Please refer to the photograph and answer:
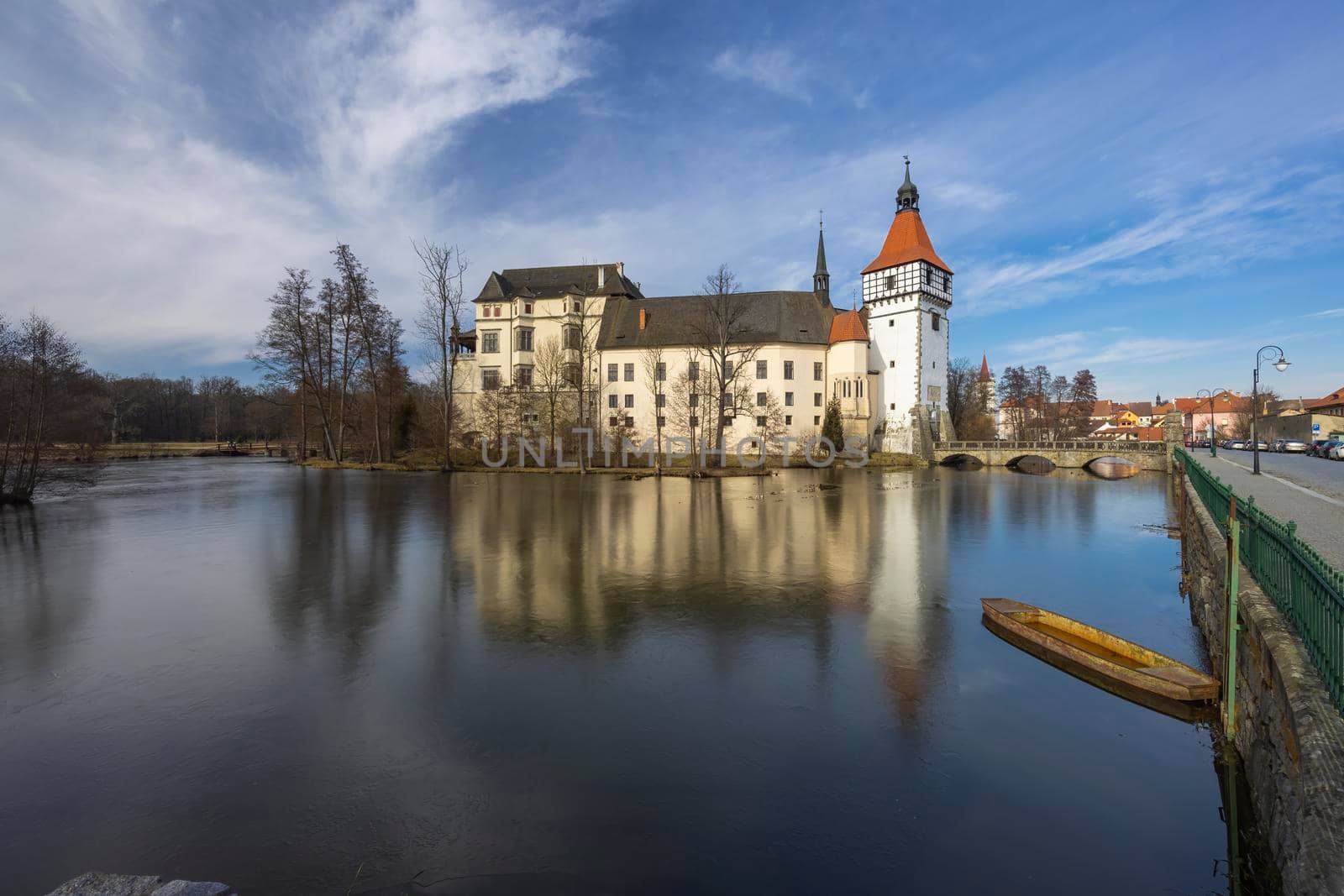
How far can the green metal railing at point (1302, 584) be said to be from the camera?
432 cm

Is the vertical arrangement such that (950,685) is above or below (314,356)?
below

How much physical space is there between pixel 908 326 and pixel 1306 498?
1641 inches

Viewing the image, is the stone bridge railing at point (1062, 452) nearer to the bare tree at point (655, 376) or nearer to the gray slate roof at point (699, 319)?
the gray slate roof at point (699, 319)

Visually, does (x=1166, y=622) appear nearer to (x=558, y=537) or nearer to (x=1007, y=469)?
(x=558, y=537)

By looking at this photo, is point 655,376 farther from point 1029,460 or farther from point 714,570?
point 714,570

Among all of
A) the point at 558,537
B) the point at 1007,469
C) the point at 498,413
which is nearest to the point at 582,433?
the point at 498,413

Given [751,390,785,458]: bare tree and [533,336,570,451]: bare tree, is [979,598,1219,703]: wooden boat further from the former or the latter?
[751,390,785,458]: bare tree

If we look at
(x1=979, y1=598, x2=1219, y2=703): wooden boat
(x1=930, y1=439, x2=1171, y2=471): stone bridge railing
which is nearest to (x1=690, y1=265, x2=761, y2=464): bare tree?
(x1=930, y1=439, x2=1171, y2=471): stone bridge railing

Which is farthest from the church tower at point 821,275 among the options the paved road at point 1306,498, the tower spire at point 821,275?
the paved road at point 1306,498

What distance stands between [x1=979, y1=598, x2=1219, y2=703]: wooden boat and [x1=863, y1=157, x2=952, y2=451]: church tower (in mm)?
47499

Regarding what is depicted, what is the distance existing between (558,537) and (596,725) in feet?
36.5

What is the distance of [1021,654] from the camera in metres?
8.77

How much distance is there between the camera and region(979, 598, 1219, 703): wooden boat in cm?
728

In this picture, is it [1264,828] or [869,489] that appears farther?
[869,489]
